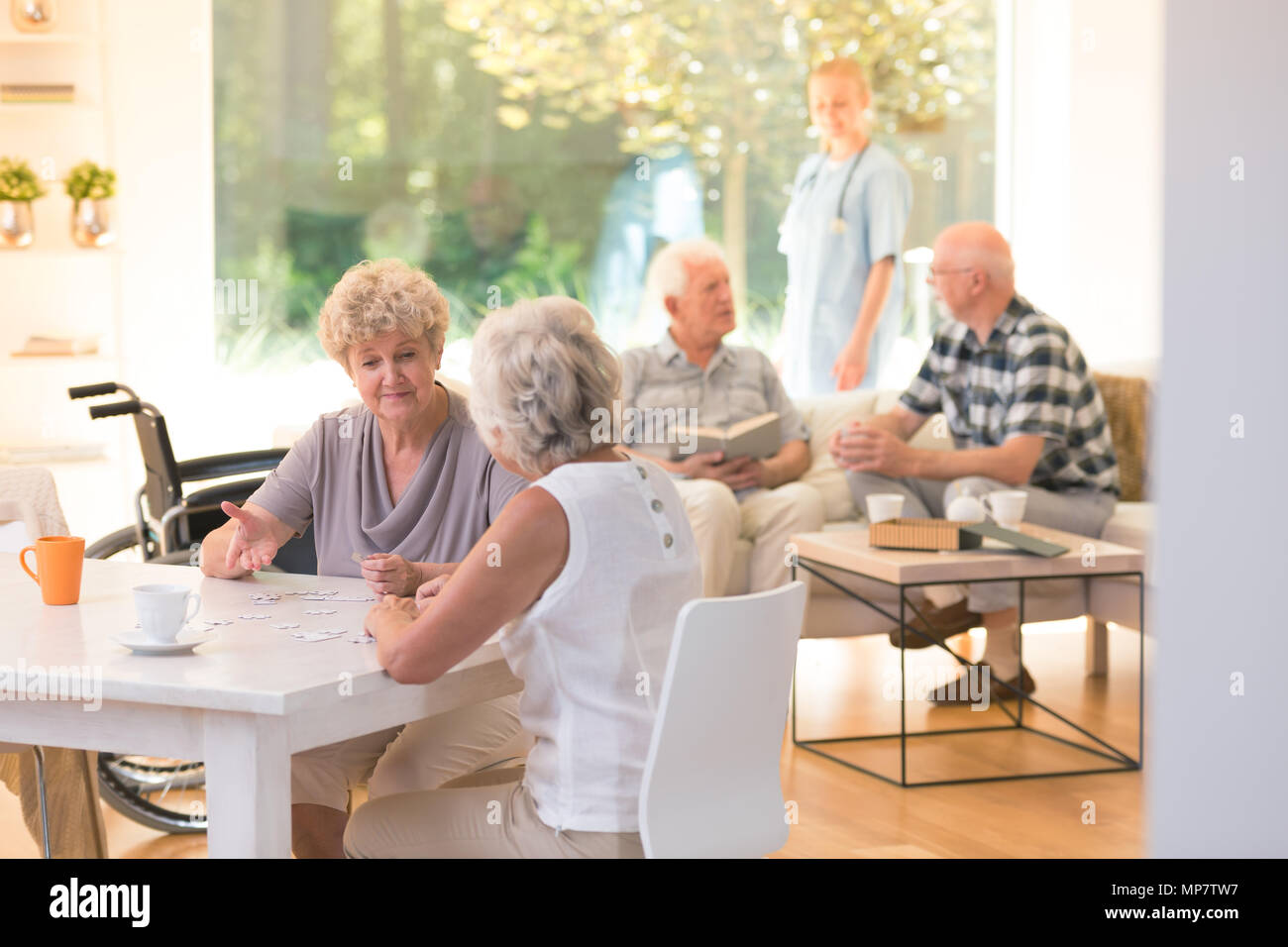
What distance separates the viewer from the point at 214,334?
5062 mm

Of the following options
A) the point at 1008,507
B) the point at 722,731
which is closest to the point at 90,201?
the point at 1008,507

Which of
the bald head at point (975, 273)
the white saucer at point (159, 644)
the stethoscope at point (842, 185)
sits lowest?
the white saucer at point (159, 644)

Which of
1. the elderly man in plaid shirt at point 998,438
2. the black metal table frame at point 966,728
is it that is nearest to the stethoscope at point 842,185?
the elderly man in plaid shirt at point 998,438

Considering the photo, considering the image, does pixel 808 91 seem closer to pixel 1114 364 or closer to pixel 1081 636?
pixel 1114 364

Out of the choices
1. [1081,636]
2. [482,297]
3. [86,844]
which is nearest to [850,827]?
[86,844]

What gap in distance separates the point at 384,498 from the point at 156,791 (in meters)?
1.14

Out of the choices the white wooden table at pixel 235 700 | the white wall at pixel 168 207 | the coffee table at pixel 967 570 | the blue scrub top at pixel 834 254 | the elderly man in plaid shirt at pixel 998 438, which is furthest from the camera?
the blue scrub top at pixel 834 254

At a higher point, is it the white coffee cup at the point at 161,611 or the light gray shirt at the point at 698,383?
the light gray shirt at the point at 698,383

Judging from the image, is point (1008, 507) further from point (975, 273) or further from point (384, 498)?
point (384, 498)

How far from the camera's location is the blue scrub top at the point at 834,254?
5.25 meters

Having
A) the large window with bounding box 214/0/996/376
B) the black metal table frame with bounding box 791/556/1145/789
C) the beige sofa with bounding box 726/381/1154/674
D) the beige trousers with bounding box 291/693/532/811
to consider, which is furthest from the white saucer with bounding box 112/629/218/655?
the large window with bounding box 214/0/996/376

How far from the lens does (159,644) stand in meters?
1.54

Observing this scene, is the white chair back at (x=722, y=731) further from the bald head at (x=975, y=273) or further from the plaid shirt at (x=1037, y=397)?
the bald head at (x=975, y=273)

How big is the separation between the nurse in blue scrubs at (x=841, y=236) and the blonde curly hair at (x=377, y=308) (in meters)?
3.33
